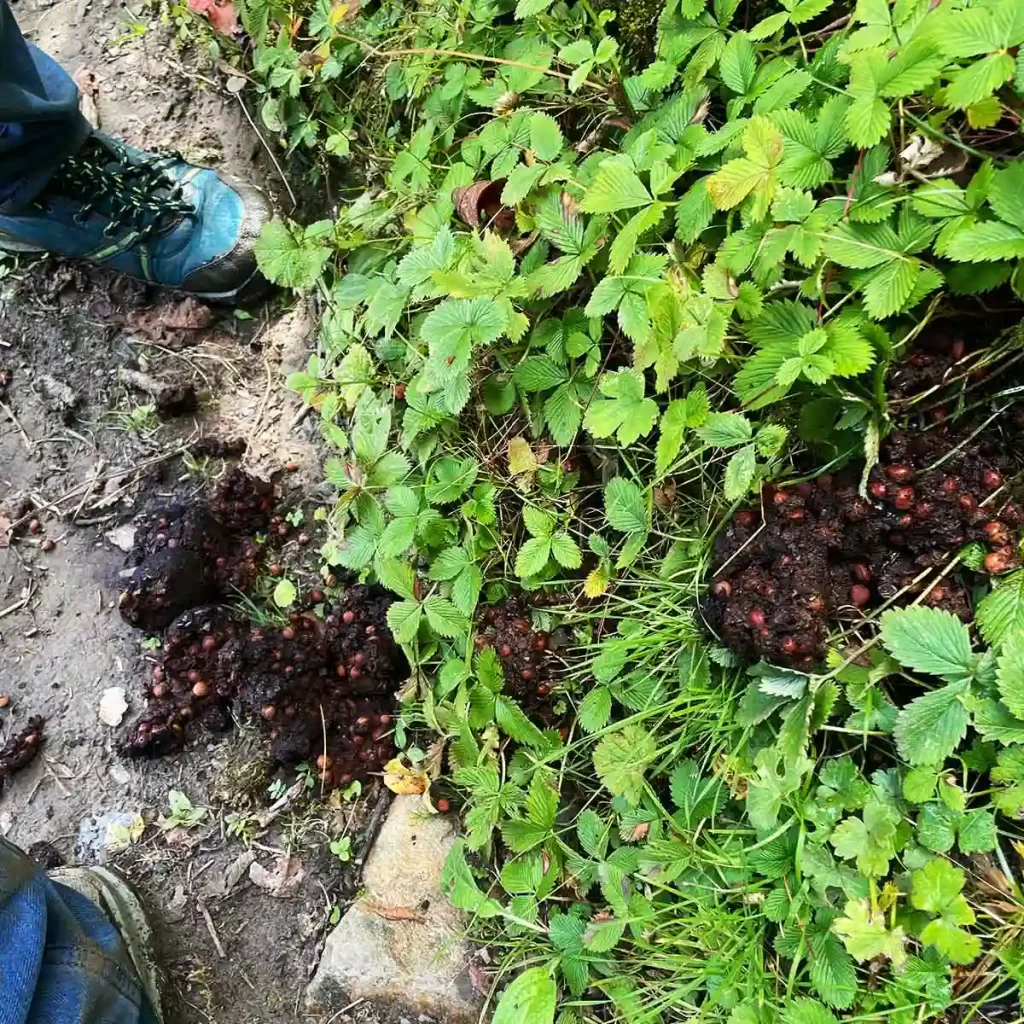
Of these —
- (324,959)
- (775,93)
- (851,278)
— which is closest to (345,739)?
(324,959)

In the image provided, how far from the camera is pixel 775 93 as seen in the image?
1.51 meters

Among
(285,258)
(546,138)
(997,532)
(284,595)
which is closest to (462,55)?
(546,138)

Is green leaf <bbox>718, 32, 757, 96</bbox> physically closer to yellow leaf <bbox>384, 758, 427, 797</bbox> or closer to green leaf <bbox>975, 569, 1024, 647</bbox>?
green leaf <bbox>975, 569, 1024, 647</bbox>

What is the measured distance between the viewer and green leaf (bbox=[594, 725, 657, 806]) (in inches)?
63.4

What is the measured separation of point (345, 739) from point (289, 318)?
1405mm

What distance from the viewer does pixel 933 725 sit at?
132 cm

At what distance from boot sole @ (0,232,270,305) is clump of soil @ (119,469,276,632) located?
0.65m

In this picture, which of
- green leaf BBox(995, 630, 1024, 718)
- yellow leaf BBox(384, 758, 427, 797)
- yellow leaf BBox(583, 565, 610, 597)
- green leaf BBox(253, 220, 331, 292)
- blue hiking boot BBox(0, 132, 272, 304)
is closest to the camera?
green leaf BBox(995, 630, 1024, 718)

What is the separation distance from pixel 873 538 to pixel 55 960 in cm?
199

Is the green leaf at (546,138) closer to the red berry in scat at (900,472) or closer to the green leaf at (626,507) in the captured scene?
the green leaf at (626,507)

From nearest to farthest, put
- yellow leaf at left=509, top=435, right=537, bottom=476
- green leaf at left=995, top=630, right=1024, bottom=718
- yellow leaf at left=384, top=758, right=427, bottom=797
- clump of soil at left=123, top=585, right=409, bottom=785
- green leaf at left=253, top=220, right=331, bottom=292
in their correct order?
green leaf at left=995, top=630, right=1024, bottom=718 → yellow leaf at left=509, top=435, right=537, bottom=476 → yellow leaf at left=384, top=758, right=427, bottom=797 → clump of soil at left=123, top=585, right=409, bottom=785 → green leaf at left=253, top=220, right=331, bottom=292

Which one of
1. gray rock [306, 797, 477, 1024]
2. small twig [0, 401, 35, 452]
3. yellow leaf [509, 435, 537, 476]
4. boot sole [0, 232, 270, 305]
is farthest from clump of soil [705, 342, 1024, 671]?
small twig [0, 401, 35, 452]

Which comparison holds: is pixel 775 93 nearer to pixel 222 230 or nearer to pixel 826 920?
pixel 826 920

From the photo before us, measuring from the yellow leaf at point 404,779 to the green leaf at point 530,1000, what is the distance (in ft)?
1.69
